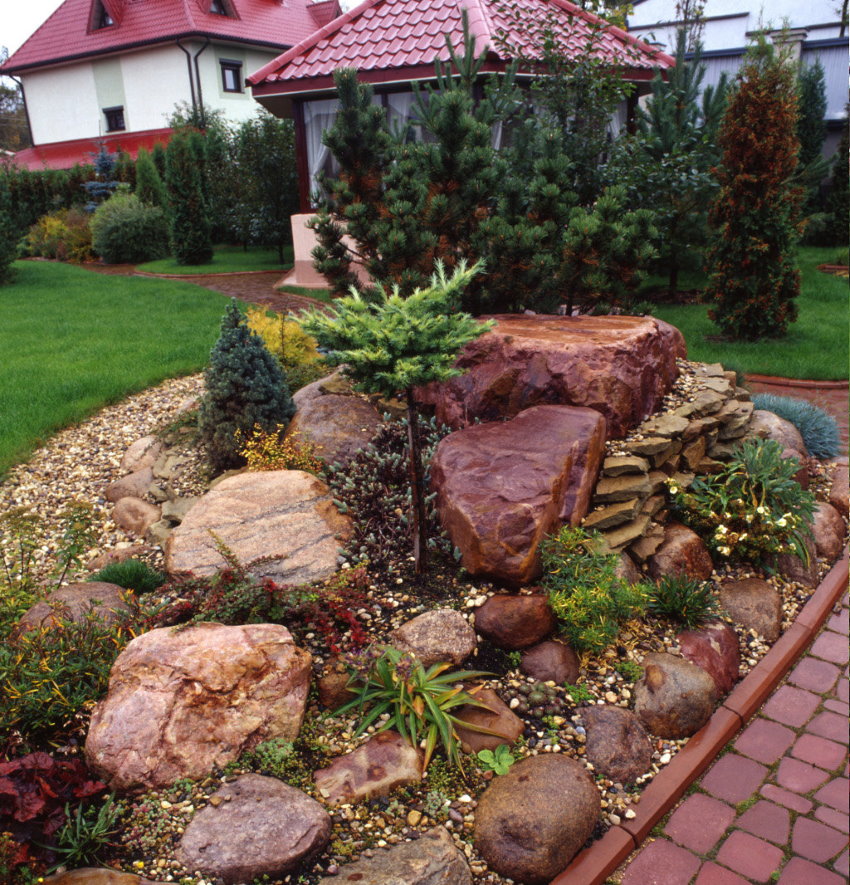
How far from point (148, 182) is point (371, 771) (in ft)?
63.6

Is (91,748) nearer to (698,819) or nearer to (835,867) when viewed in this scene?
(698,819)

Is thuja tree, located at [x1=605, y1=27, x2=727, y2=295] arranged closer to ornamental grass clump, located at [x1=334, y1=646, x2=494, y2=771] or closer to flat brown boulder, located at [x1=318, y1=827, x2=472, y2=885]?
ornamental grass clump, located at [x1=334, y1=646, x2=494, y2=771]

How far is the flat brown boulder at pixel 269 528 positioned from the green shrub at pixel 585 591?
→ 1240 mm

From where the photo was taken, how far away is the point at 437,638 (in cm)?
384

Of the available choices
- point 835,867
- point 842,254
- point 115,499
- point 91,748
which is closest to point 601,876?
point 835,867

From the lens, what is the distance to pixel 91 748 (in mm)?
3266

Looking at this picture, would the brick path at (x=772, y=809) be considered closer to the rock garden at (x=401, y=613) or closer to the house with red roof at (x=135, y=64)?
the rock garden at (x=401, y=613)

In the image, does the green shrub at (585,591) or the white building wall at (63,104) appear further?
the white building wall at (63,104)

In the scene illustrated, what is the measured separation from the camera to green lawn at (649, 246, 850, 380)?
835 centimetres

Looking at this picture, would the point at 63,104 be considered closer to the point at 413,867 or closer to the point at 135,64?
the point at 135,64

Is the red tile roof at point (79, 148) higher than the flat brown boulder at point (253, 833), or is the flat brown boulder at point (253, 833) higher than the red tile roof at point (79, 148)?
the red tile roof at point (79, 148)

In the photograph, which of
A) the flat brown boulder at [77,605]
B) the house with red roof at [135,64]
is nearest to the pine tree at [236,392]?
the flat brown boulder at [77,605]

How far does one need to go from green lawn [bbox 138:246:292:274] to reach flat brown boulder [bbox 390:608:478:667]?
1335cm

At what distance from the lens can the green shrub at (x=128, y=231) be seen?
1795 cm
